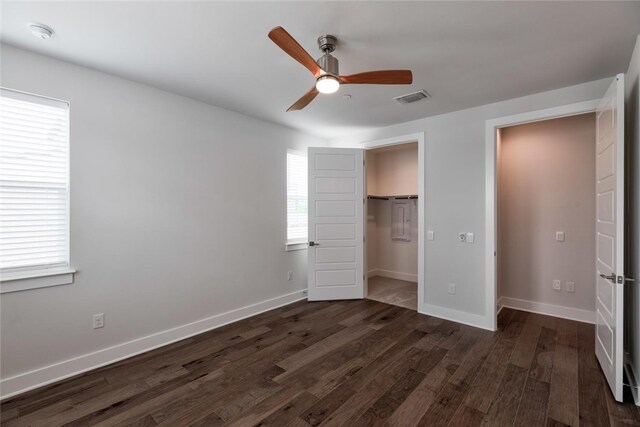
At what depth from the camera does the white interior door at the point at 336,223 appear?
14.5ft

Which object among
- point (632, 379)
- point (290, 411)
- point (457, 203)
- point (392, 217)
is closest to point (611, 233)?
point (632, 379)

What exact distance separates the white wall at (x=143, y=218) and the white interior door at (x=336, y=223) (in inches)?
27.5

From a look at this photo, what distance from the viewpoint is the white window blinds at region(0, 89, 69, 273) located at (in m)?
2.21

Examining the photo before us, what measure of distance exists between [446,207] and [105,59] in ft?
12.8

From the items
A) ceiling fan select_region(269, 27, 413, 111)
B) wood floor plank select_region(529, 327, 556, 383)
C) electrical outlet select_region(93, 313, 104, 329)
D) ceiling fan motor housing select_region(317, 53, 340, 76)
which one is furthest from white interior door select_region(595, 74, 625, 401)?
electrical outlet select_region(93, 313, 104, 329)

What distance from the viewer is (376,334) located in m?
3.25

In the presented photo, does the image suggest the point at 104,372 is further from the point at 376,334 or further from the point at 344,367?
the point at 376,334

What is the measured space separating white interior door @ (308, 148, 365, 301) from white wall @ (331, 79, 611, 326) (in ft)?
3.37

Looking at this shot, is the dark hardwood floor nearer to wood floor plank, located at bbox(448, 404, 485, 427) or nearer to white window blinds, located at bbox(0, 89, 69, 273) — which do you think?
wood floor plank, located at bbox(448, 404, 485, 427)

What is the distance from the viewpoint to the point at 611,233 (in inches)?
85.6

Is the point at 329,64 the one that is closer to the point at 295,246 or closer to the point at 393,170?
the point at 295,246

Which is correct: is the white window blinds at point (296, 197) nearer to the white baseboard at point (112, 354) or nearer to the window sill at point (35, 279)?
the white baseboard at point (112, 354)

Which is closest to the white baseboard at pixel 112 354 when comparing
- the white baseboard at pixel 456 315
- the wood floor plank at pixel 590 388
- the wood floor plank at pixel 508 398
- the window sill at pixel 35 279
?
the window sill at pixel 35 279

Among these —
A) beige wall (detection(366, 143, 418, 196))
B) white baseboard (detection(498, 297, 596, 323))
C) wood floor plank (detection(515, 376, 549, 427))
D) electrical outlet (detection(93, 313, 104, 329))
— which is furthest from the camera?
beige wall (detection(366, 143, 418, 196))
